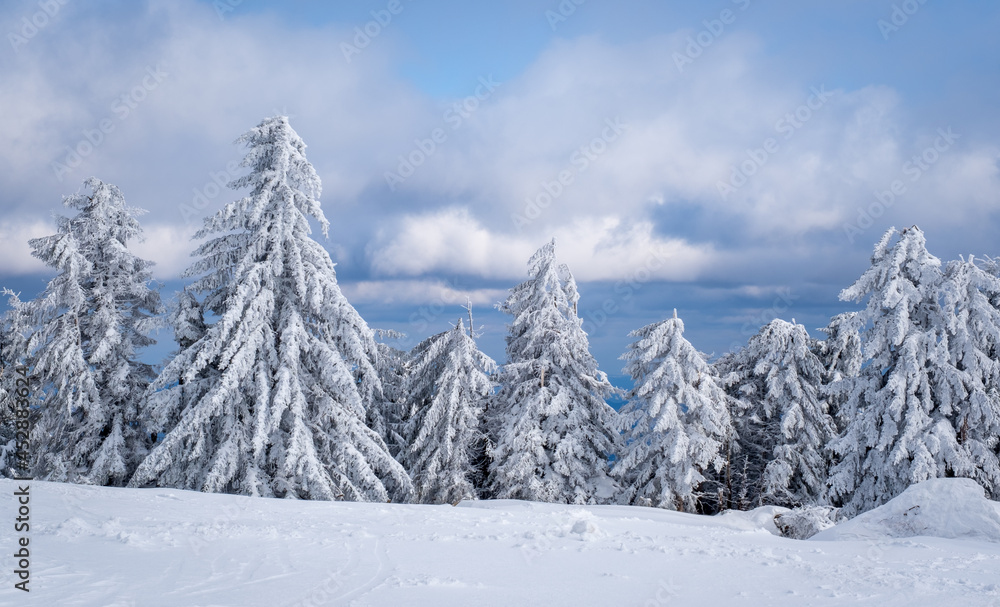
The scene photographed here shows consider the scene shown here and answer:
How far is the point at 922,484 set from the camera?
11.3 metres

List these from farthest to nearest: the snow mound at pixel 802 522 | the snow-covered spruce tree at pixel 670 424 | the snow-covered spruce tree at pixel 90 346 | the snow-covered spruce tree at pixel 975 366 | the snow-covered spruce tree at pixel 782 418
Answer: the snow-covered spruce tree at pixel 782 418
the snow-covered spruce tree at pixel 670 424
the snow-covered spruce tree at pixel 90 346
the snow-covered spruce tree at pixel 975 366
the snow mound at pixel 802 522

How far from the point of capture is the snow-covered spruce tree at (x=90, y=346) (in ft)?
52.4

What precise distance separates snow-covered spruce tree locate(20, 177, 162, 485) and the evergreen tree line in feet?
0.19

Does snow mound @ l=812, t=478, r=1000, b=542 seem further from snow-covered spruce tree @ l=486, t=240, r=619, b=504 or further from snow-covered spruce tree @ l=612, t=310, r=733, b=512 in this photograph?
snow-covered spruce tree @ l=486, t=240, r=619, b=504

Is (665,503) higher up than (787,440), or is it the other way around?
(787,440)

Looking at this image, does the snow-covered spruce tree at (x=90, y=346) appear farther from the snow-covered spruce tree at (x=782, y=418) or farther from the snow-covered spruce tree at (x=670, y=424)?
the snow-covered spruce tree at (x=782, y=418)

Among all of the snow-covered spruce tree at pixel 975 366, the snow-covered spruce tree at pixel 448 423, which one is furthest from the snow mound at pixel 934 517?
the snow-covered spruce tree at pixel 448 423

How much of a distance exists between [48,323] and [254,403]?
22.2ft

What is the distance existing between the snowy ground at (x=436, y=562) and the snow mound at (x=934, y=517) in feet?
2.96

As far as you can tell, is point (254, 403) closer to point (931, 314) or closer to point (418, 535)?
point (418, 535)

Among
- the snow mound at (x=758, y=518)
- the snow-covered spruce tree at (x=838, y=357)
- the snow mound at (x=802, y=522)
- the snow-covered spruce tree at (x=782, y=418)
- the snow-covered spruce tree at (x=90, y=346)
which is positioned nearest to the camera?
the snow mound at (x=802, y=522)

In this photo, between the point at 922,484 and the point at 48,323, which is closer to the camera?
the point at 922,484

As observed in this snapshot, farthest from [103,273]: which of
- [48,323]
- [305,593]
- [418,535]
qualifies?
[305,593]

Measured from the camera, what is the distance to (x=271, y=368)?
617 inches
